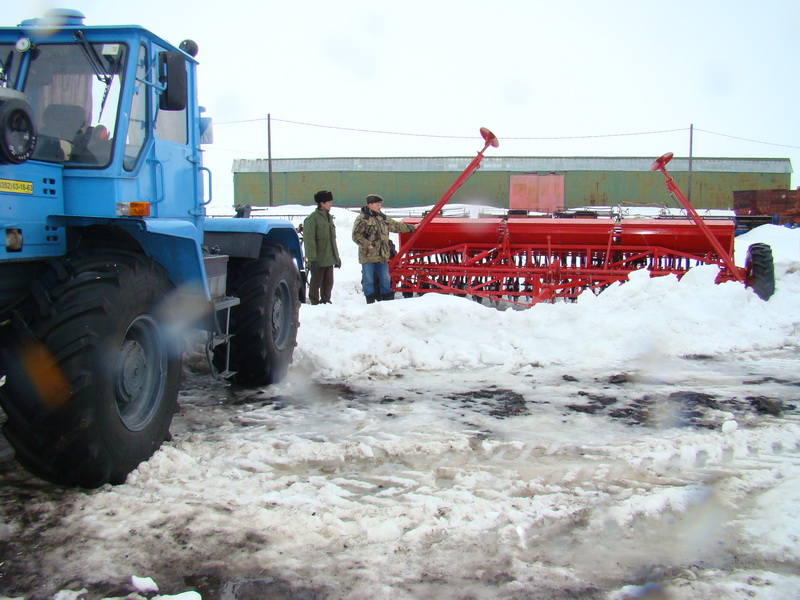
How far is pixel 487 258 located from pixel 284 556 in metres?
8.24

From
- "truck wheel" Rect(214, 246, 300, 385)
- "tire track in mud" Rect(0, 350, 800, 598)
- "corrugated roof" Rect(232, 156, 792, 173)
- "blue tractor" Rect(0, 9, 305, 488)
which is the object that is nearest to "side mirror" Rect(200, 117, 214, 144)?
"blue tractor" Rect(0, 9, 305, 488)

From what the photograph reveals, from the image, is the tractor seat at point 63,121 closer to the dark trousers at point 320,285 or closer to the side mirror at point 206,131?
the side mirror at point 206,131

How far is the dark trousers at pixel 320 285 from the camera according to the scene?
977cm

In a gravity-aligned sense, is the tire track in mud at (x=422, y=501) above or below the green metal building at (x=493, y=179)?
below

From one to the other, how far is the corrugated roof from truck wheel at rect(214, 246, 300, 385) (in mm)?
37781

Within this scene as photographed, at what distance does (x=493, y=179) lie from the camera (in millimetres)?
40844

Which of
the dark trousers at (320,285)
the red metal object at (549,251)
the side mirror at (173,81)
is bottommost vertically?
the dark trousers at (320,285)

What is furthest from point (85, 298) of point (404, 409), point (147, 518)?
point (404, 409)

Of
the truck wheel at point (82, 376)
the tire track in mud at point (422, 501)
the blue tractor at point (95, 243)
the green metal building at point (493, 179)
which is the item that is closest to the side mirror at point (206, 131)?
the blue tractor at point (95, 243)

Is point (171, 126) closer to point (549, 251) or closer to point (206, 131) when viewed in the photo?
point (206, 131)

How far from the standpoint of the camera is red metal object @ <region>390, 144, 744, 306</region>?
32.0 feet

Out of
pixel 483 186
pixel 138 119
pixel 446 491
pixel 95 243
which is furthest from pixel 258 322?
pixel 483 186

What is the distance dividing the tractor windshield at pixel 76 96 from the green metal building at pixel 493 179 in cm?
3610

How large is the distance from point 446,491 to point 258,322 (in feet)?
7.87
